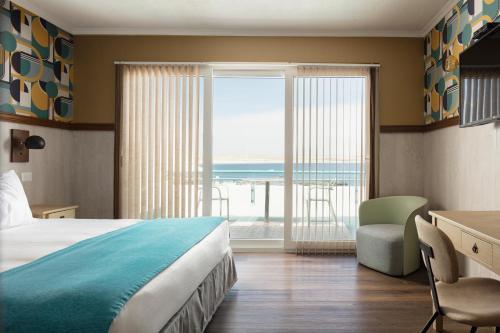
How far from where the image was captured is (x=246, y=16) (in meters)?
4.34

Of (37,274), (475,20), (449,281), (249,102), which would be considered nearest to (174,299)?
(37,274)

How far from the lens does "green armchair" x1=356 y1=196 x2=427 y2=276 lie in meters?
3.84

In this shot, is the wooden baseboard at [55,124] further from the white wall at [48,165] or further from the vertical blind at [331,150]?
the vertical blind at [331,150]

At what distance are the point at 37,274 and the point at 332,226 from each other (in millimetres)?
3686

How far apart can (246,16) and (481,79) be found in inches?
100.0

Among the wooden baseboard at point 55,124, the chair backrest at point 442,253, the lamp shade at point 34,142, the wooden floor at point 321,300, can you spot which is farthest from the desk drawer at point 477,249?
the wooden baseboard at point 55,124

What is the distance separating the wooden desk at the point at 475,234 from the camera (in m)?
1.86

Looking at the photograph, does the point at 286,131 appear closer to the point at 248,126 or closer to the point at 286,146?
the point at 286,146

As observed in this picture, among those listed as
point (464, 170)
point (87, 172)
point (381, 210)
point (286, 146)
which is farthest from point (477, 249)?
point (87, 172)

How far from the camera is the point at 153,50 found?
4859 mm

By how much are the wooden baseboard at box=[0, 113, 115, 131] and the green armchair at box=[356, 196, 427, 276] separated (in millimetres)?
3359

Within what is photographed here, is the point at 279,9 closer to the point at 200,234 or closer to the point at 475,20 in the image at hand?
the point at 475,20

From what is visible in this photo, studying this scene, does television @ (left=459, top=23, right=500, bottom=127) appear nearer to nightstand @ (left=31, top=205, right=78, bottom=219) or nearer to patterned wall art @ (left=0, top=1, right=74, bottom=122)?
nightstand @ (left=31, top=205, right=78, bottom=219)

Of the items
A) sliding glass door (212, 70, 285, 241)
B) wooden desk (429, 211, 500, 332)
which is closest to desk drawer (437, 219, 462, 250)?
wooden desk (429, 211, 500, 332)
